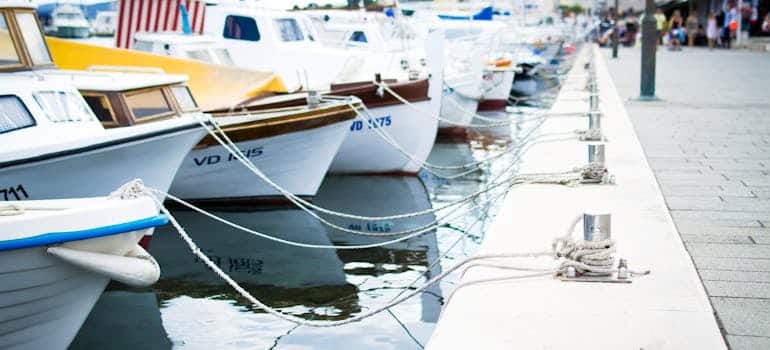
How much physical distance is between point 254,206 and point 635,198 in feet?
25.1

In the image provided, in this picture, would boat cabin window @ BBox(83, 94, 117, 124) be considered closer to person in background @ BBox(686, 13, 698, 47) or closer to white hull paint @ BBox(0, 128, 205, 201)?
white hull paint @ BBox(0, 128, 205, 201)

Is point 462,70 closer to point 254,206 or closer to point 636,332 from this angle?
point 254,206

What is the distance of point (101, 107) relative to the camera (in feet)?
36.6

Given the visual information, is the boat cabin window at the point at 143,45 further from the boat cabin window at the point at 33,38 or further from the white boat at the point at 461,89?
the white boat at the point at 461,89

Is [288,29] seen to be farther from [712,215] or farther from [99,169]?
[712,215]

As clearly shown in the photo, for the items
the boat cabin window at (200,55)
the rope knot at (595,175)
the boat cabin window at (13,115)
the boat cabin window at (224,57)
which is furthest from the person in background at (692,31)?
the boat cabin window at (13,115)

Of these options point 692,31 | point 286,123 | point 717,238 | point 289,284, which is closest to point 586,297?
point 717,238

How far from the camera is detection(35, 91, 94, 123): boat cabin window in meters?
9.78

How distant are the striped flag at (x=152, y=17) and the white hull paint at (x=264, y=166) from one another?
223 inches

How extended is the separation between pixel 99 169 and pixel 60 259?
11.7 feet

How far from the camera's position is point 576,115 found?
15.0 meters

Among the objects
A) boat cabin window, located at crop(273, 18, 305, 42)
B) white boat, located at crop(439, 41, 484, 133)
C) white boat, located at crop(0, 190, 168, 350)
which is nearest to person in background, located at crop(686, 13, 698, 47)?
white boat, located at crop(439, 41, 484, 133)

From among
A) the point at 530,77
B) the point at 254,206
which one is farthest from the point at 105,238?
the point at 530,77

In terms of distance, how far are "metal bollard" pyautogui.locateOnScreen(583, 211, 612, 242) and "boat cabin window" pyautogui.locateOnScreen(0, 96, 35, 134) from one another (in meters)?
5.99
